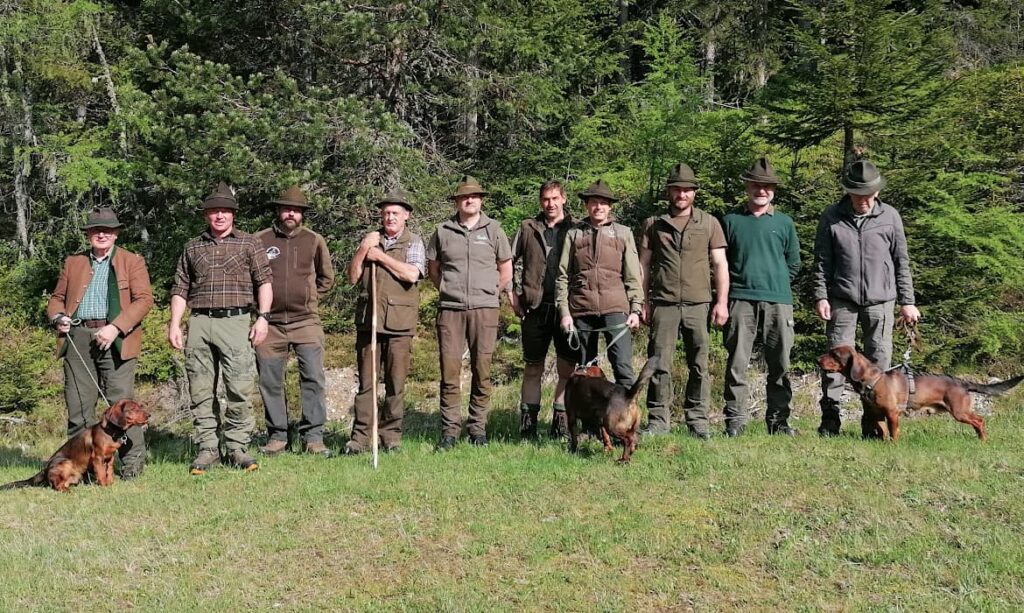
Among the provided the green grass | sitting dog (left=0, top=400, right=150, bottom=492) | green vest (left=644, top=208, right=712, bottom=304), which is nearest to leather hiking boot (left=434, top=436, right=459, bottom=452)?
the green grass

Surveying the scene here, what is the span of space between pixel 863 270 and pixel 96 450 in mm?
6722

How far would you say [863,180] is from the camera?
699 cm

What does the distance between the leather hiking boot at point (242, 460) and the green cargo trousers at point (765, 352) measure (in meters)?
4.32

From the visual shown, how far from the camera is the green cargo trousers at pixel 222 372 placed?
7.00m

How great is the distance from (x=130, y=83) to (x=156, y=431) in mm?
8162

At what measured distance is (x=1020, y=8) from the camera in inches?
736

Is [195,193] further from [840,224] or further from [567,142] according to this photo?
[840,224]

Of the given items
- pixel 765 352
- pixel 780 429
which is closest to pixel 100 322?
pixel 765 352

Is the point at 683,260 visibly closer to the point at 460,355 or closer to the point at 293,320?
the point at 460,355

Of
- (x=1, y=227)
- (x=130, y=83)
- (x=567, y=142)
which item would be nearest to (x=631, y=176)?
(x=567, y=142)

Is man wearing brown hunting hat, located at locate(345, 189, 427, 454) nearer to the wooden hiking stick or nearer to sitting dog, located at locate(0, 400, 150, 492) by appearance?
the wooden hiking stick

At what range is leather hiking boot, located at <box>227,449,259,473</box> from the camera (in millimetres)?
7027

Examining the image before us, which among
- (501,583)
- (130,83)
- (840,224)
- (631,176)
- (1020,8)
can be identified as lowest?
(501,583)

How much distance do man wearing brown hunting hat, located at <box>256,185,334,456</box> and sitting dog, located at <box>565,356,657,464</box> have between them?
2.45 metres
